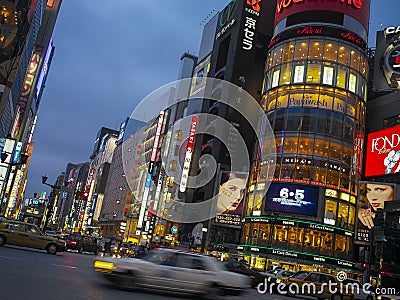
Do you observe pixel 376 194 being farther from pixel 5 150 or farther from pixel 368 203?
pixel 5 150

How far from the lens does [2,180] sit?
162 feet

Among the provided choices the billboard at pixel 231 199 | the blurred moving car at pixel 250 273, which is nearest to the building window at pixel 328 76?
the billboard at pixel 231 199

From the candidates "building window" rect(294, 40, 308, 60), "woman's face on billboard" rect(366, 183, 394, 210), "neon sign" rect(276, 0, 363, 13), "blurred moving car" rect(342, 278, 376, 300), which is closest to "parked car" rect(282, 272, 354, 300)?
"blurred moving car" rect(342, 278, 376, 300)

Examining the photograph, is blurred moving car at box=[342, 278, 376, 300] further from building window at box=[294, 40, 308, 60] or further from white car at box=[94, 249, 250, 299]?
building window at box=[294, 40, 308, 60]

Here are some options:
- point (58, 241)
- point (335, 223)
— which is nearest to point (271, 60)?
point (335, 223)

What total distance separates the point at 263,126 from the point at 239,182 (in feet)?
31.6

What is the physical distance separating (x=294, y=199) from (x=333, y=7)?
93.9ft

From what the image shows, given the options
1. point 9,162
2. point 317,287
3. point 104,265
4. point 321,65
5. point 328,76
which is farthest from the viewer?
point 321,65

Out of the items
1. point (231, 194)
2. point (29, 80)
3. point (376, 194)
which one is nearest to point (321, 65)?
point (376, 194)

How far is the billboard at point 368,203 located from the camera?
4800 cm

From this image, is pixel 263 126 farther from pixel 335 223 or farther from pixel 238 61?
pixel 238 61

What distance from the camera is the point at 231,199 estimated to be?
61.8 m

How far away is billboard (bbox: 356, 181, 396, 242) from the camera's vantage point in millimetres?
48000

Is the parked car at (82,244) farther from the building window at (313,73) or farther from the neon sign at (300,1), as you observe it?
the neon sign at (300,1)
